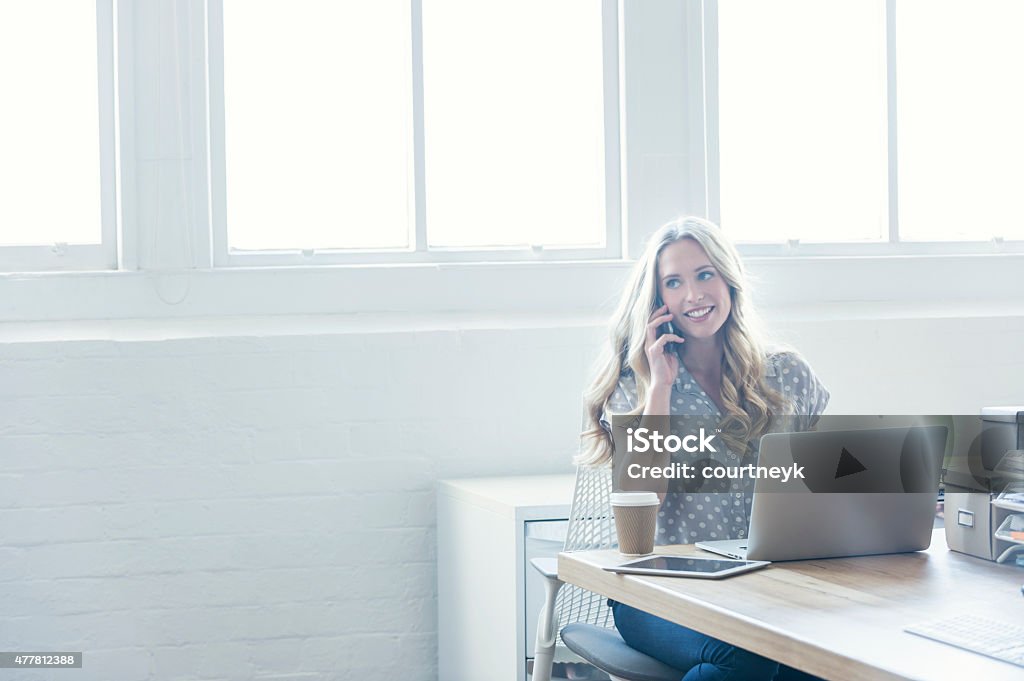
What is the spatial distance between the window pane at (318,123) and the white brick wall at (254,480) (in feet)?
1.46

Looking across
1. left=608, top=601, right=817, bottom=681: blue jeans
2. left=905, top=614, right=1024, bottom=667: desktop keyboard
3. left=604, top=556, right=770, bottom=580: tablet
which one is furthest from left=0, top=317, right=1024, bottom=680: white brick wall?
left=905, top=614, right=1024, bottom=667: desktop keyboard

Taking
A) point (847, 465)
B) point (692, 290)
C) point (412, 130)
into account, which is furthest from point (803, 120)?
point (847, 465)

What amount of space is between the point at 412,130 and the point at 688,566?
2201 mm

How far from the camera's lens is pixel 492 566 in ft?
9.75

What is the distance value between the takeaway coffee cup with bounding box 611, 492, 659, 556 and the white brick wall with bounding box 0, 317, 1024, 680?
1.62 meters

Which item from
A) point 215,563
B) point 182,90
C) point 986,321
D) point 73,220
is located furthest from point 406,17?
point 986,321

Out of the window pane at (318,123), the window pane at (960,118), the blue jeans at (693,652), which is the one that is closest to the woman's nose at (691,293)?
the blue jeans at (693,652)

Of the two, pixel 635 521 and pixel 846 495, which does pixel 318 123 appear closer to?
pixel 635 521

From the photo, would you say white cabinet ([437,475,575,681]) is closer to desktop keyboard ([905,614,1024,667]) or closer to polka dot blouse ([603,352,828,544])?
polka dot blouse ([603,352,828,544])

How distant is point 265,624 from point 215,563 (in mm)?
232

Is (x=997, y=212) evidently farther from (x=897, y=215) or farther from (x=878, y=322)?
(x=878, y=322)

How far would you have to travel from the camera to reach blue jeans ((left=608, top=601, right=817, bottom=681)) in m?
1.88

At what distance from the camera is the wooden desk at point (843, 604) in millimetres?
1304

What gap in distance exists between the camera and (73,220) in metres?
3.52
